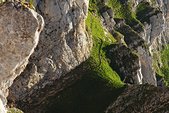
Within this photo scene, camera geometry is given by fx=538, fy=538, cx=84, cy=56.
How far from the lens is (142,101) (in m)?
105

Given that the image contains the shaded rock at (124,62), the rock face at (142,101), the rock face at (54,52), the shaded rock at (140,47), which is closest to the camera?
the rock face at (142,101)

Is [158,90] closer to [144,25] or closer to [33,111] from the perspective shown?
[33,111]

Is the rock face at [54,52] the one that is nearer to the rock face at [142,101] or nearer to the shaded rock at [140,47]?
the rock face at [142,101]

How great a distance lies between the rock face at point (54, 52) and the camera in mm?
112562

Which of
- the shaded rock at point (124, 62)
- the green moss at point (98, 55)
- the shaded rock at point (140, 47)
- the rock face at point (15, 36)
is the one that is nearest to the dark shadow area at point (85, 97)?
the green moss at point (98, 55)

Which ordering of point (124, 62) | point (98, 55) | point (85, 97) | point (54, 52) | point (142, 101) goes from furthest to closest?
point (124, 62) < point (98, 55) < point (54, 52) < point (85, 97) < point (142, 101)

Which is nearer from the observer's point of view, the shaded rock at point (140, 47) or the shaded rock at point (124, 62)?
the shaded rock at point (124, 62)

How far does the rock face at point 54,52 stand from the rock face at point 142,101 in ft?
48.7

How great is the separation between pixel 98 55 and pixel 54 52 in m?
17.3

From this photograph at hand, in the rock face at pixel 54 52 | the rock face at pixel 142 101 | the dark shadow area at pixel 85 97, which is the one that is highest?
the rock face at pixel 54 52

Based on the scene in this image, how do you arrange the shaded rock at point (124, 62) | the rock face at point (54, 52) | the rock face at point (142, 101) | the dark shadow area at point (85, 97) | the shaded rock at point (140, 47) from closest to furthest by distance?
the rock face at point (142, 101) < the rock face at point (54, 52) < the dark shadow area at point (85, 97) < the shaded rock at point (124, 62) < the shaded rock at point (140, 47)

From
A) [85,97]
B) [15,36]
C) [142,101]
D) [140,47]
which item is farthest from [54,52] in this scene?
[140,47]

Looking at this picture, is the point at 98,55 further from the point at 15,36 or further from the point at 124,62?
the point at 15,36

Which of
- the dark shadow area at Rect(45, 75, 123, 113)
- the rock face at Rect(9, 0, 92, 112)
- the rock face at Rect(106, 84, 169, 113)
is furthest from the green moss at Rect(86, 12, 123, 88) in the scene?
the rock face at Rect(106, 84, 169, 113)
